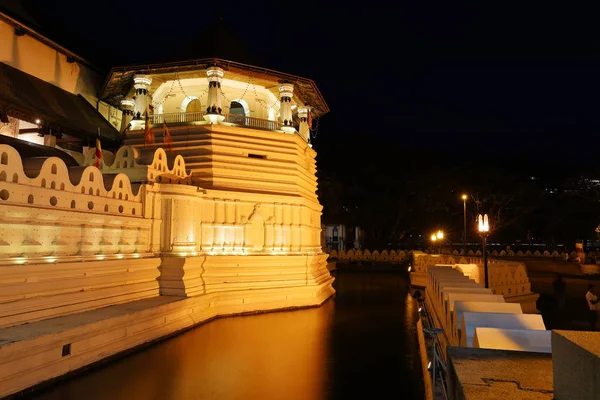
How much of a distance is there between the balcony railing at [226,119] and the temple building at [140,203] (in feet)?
0.27

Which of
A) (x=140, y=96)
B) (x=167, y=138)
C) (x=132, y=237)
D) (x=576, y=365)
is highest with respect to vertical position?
(x=140, y=96)

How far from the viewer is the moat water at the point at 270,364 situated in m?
7.87

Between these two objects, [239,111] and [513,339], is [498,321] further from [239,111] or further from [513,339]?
[239,111]

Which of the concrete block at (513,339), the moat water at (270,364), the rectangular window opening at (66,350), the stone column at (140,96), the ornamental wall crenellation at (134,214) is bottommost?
the moat water at (270,364)

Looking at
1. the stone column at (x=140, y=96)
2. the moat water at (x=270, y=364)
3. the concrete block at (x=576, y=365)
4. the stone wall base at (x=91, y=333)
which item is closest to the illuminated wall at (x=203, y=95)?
the stone column at (x=140, y=96)

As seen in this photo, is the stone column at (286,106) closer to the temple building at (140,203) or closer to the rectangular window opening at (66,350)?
the temple building at (140,203)

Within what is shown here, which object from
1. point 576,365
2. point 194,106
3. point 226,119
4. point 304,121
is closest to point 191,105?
point 194,106

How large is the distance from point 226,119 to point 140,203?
6159mm

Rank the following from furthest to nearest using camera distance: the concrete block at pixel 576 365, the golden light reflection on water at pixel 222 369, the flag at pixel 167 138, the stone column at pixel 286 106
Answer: the stone column at pixel 286 106 → the flag at pixel 167 138 → the golden light reflection on water at pixel 222 369 → the concrete block at pixel 576 365

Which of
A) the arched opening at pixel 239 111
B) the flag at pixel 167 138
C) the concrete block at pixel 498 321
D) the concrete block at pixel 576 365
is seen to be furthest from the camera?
the arched opening at pixel 239 111

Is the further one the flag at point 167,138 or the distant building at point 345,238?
the distant building at point 345,238

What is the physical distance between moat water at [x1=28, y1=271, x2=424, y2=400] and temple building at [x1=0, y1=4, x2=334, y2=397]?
665mm

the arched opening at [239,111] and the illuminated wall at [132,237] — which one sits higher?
the arched opening at [239,111]

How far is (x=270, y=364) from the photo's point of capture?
9.58 meters
